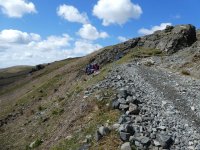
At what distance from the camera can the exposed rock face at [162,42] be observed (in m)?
66.7

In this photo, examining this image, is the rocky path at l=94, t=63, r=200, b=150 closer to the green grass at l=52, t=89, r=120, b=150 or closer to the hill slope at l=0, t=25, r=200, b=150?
the hill slope at l=0, t=25, r=200, b=150

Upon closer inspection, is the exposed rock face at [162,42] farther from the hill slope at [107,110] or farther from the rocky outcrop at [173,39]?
the hill slope at [107,110]

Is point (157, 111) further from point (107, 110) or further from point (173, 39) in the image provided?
point (173, 39)

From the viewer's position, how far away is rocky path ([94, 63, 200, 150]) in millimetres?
21609

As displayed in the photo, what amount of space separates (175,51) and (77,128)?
40558 millimetres

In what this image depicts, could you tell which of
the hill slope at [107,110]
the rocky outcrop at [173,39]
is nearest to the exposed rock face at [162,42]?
the rocky outcrop at [173,39]

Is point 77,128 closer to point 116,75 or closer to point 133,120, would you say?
point 133,120

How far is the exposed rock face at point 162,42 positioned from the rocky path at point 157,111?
2837 cm

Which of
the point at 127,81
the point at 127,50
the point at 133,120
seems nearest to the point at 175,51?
the point at 127,50

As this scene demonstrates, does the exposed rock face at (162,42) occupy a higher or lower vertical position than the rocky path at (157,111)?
higher

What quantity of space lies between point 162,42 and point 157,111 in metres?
44.4

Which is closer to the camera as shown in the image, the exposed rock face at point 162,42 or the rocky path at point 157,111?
the rocky path at point 157,111

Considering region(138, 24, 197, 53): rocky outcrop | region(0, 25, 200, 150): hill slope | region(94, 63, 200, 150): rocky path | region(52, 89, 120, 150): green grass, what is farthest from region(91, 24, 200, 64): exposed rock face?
region(52, 89, 120, 150): green grass

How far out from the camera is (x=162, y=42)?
2714 inches
